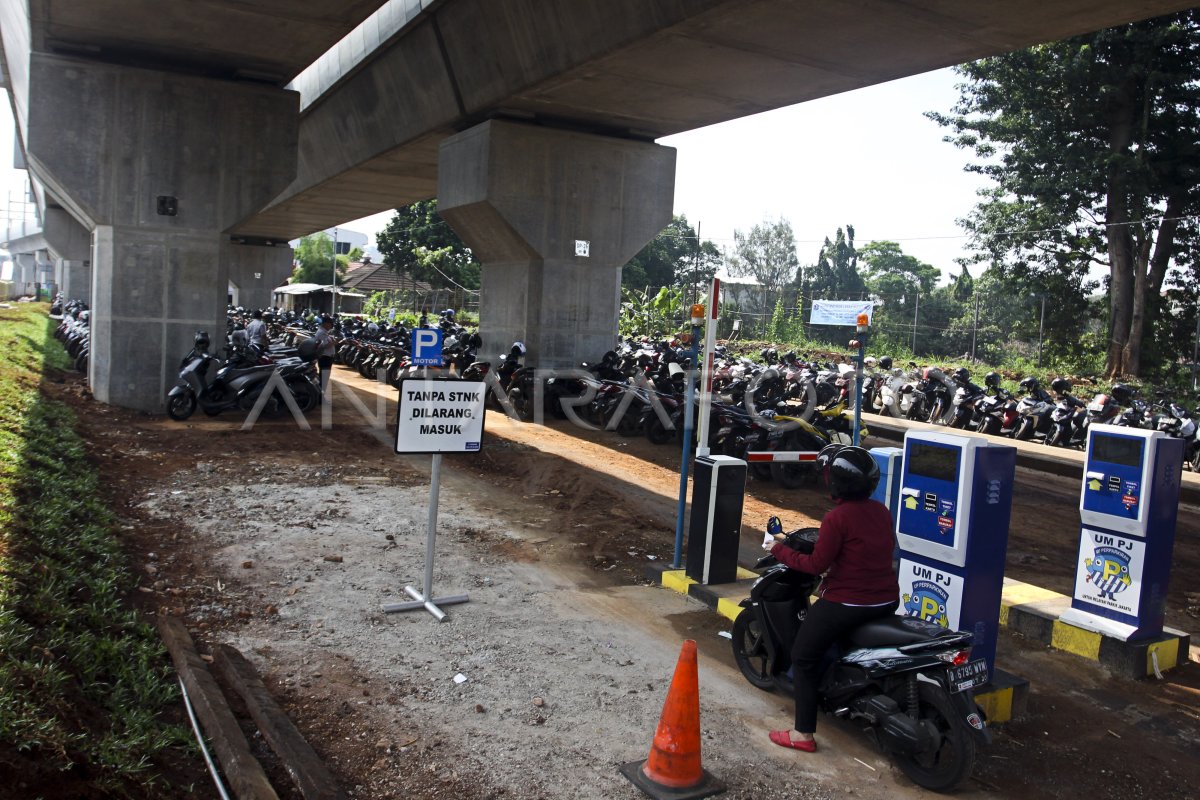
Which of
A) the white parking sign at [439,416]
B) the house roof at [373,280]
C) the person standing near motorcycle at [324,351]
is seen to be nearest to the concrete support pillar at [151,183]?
the person standing near motorcycle at [324,351]

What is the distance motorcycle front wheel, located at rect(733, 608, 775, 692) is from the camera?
16.1ft

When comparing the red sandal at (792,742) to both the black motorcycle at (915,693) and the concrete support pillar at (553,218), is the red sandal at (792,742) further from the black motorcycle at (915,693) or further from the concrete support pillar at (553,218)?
the concrete support pillar at (553,218)

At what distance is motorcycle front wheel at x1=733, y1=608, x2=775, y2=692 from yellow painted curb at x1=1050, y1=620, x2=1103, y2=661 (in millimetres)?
2227

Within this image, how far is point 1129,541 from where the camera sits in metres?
5.57

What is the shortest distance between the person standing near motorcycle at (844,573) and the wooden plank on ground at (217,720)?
7.70 ft

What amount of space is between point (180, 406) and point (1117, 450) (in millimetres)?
11787

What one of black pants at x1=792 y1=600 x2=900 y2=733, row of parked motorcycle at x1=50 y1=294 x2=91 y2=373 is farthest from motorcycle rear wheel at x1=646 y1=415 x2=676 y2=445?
row of parked motorcycle at x1=50 y1=294 x2=91 y2=373

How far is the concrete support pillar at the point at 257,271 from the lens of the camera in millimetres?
38844

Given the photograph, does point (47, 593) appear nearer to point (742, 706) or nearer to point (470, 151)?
point (742, 706)

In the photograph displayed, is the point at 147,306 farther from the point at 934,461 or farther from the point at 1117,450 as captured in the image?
the point at 1117,450

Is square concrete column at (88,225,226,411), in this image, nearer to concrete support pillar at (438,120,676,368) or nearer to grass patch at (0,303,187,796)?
concrete support pillar at (438,120,676,368)

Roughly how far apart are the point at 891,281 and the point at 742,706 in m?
66.7

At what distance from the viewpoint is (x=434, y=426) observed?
582 cm

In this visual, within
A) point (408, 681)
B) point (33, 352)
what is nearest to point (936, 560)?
point (408, 681)
